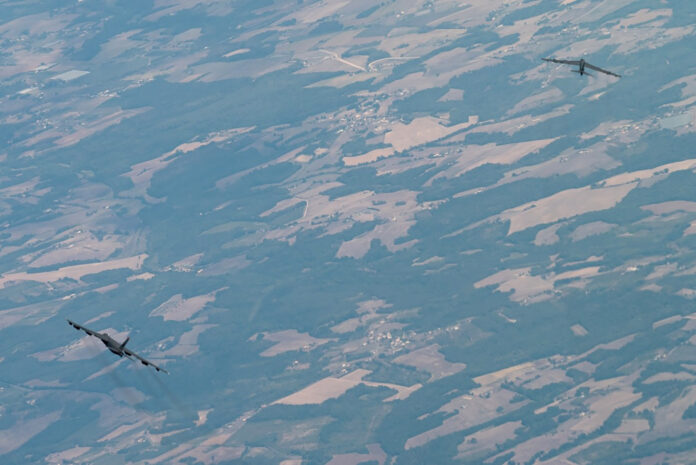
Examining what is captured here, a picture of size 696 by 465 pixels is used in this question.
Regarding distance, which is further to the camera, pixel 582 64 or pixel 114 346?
pixel 582 64

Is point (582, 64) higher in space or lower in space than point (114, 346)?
higher
